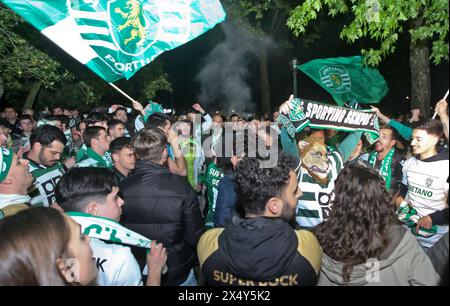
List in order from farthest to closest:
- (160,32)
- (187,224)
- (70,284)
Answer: (160,32) < (187,224) < (70,284)

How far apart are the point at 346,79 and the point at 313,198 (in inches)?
172

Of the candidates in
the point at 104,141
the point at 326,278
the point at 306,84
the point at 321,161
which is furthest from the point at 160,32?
the point at 306,84

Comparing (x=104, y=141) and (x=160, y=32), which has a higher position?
(x=160, y=32)

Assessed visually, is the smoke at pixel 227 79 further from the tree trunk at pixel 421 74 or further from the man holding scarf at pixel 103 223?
the man holding scarf at pixel 103 223

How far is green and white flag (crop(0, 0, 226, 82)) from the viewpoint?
15.5ft

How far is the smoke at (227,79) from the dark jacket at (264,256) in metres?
27.2

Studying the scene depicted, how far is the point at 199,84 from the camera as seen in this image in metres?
36.2

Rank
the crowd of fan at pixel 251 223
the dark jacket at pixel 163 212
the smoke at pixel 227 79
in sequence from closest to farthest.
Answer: the crowd of fan at pixel 251 223, the dark jacket at pixel 163 212, the smoke at pixel 227 79

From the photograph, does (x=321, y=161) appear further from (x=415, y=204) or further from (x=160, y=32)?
(x=160, y=32)

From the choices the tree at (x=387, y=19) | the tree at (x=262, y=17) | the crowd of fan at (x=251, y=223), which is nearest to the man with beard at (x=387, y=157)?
the crowd of fan at (x=251, y=223)

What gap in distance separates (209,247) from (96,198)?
901 millimetres

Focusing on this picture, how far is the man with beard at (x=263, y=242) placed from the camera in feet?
7.48

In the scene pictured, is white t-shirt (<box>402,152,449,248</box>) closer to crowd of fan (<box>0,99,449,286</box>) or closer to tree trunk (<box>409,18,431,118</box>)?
crowd of fan (<box>0,99,449,286</box>)

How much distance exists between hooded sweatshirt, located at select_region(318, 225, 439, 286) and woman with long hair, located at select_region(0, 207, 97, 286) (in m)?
1.68
